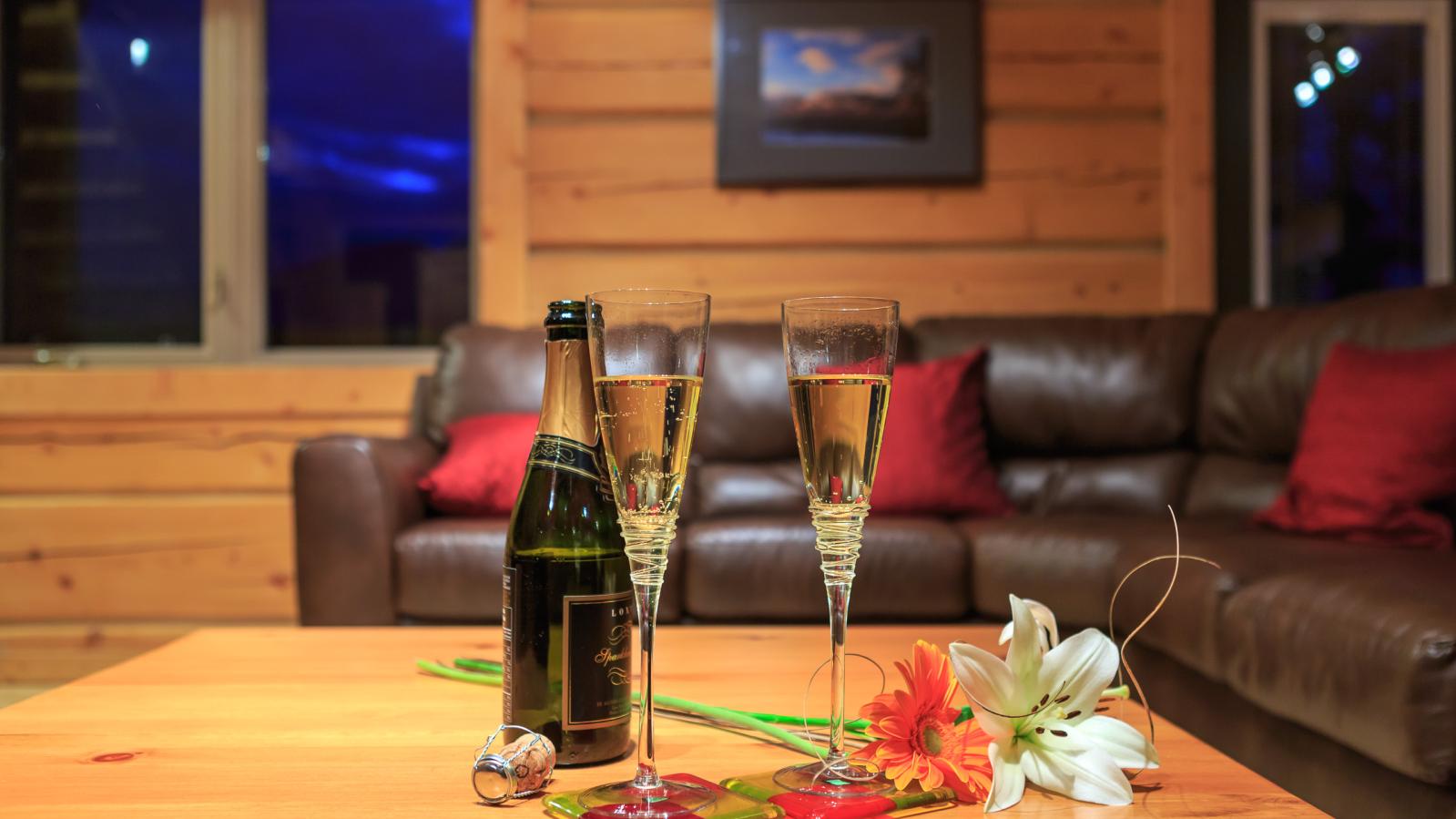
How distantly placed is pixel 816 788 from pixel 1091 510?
2.24m

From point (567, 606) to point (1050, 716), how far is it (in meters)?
0.32

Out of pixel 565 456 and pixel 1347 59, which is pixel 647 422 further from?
pixel 1347 59

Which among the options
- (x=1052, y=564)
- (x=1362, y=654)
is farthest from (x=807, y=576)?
(x=1362, y=654)

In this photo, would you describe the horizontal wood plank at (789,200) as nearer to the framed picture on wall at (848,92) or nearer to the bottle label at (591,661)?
the framed picture on wall at (848,92)

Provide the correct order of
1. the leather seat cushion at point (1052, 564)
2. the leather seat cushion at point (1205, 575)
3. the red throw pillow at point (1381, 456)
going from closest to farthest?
the leather seat cushion at point (1205, 575)
the red throw pillow at point (1381, 456)
the leather seat cushion at point (1052, 564)

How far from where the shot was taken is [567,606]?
0.77m

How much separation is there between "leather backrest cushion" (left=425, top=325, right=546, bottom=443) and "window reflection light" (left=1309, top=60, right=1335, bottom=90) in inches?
102

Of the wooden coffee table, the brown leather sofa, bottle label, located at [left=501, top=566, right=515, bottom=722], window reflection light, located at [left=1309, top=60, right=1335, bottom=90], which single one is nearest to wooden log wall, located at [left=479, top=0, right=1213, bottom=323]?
window reflection light, located at [left=1309, top=60, right=1335, bottom=90]

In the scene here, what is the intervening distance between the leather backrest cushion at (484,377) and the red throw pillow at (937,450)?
2.90 feet

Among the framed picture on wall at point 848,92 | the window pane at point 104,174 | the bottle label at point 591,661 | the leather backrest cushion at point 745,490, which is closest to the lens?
the bottle label at point 591,661

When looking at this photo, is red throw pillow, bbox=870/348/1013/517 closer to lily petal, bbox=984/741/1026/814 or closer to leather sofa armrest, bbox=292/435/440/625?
leather sofa armrest, bbox=292/435/440/625

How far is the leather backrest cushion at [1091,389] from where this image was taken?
281 cm

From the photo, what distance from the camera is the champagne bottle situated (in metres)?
0.77

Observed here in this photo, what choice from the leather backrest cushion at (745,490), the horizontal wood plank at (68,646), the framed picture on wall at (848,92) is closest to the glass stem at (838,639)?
the leather backrest cushion at (745,490)
